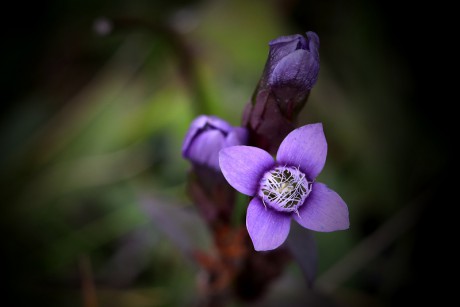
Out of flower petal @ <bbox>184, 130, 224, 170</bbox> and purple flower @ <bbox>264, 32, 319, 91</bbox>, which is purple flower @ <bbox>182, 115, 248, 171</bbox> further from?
purple flower @ <bbox>264, 32, 319, 91</bbox>

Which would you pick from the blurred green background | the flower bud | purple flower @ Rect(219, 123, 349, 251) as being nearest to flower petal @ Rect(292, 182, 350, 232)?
purple flower @ Rect(219, 123, 349, 251)

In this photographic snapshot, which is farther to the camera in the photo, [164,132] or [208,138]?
[164,132]

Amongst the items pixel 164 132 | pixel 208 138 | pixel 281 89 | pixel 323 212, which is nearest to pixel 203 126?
pixel 208 138

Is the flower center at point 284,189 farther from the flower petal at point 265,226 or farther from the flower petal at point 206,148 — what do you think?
the flower petal at point 206,148

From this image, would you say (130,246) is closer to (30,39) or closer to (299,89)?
(30,39)

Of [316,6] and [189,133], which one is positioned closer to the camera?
[189,133]

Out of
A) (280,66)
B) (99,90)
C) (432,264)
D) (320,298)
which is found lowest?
(432,264)

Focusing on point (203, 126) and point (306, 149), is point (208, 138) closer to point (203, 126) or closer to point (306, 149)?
point (203, 126)

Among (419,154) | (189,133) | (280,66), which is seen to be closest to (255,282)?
(189,133)
